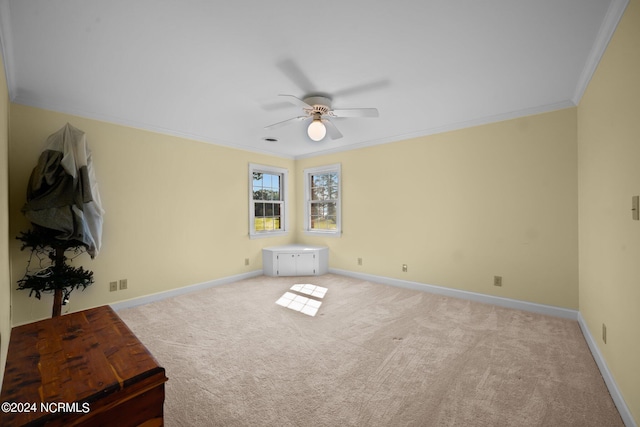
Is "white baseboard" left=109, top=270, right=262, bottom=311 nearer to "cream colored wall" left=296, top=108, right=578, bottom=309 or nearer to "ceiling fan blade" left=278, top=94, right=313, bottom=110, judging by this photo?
"cream colored wall" left=296, top=108, right=578, bottom=309

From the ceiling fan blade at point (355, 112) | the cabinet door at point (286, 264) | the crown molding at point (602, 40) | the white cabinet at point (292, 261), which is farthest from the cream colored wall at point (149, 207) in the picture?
the crown molding at point (602, 40)

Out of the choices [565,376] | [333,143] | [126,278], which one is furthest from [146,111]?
[565,376]

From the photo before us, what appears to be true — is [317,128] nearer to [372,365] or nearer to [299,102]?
[299,102]

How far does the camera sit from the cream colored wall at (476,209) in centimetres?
313

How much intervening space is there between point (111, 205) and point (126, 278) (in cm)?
95

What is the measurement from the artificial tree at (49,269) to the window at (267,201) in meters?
2.62

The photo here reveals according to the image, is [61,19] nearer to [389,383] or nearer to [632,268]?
[389,383]

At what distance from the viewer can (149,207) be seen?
3756 mm

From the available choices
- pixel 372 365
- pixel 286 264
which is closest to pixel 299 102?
pixel 372 365

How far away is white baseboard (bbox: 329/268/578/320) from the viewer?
3.13 meters

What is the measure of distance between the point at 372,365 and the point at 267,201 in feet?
12.6

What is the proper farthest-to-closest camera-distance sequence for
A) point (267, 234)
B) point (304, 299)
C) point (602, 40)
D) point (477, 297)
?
point (267, 234)
point (304, 299)
point (477, 297)
point (602, 40)

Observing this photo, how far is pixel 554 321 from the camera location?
302 cm

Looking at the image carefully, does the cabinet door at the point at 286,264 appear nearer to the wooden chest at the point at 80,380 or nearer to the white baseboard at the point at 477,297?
the white baseboard at the point at 477,297
